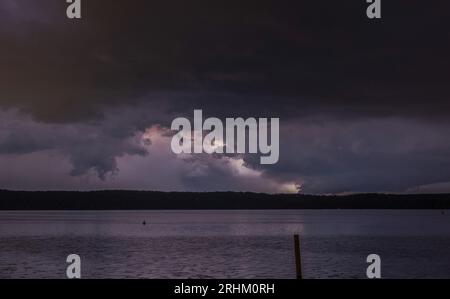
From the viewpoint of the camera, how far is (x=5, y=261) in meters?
61.7

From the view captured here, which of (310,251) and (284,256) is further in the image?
(310,251)

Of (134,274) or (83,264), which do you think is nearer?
(134,274)
